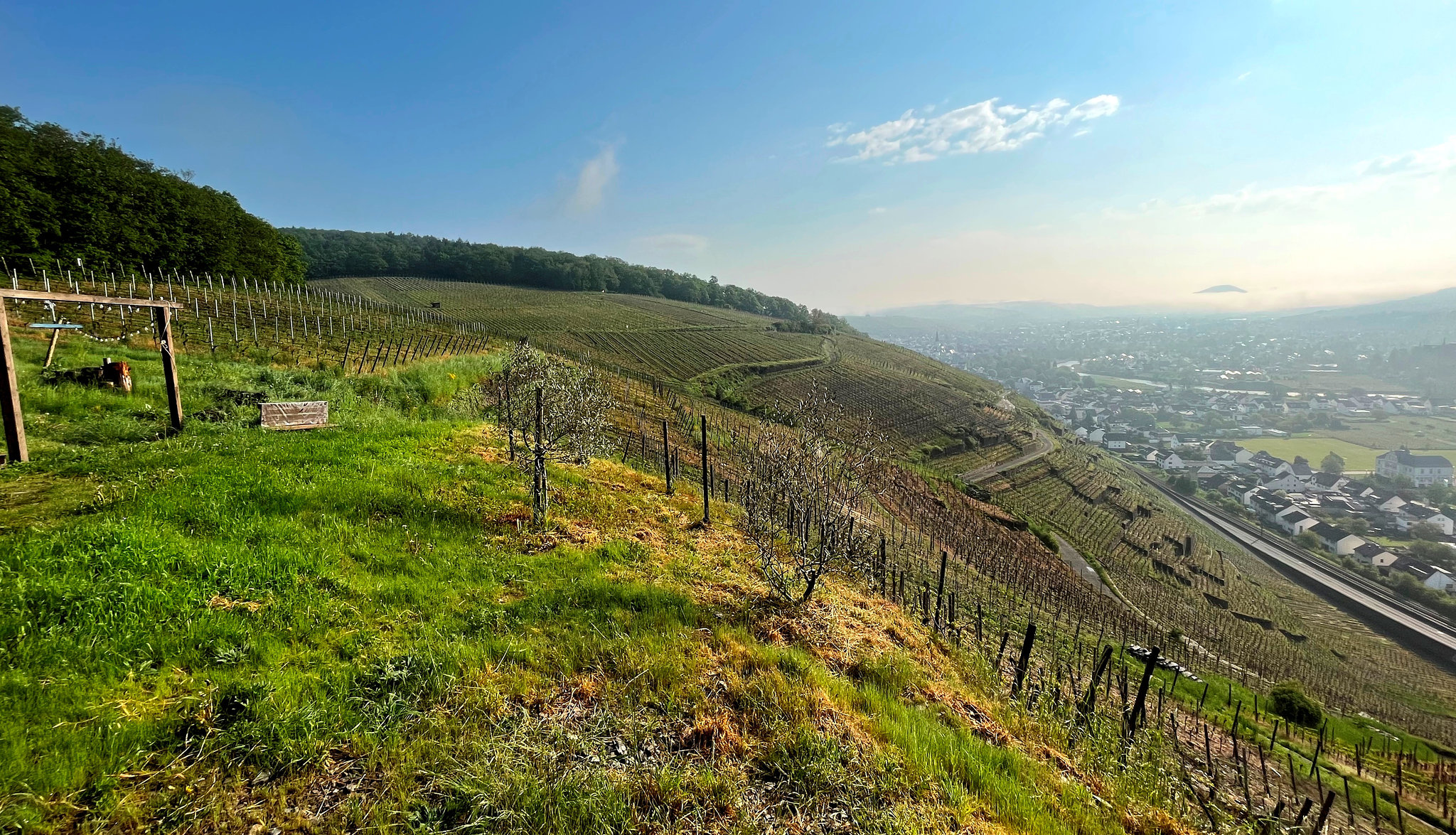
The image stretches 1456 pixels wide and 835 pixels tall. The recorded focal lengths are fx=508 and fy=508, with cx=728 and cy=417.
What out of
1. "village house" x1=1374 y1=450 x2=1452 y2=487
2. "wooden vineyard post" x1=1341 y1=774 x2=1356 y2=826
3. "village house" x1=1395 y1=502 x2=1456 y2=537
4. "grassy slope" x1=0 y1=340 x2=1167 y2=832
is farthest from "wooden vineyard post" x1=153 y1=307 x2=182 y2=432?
"village house" x1=1374 y1=450 x2=1452 y2=487

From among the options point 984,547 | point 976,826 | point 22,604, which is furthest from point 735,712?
point 984,547

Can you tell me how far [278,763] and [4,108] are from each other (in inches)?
3073

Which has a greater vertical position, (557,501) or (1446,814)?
(557,501)

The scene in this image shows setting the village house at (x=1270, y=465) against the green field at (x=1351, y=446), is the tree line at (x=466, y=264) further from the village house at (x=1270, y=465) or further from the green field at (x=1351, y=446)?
the green field at (x=1351, y=446)

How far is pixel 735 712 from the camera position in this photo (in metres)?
4.96

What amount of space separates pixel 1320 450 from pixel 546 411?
165577 millimetres

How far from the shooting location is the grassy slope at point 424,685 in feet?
11.2

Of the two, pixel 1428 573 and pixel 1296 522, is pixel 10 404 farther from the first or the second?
pixel 1296 522

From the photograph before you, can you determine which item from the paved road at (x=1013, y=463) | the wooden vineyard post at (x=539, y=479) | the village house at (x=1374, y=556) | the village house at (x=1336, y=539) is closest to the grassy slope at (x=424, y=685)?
the wooden vineyard post at (x=539, y=479)

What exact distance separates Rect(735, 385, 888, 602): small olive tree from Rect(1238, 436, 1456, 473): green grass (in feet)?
473

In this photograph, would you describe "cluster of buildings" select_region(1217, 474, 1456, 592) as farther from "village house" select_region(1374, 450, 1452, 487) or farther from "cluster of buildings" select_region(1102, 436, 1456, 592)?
"village house" select_region(1374, 450, 1452, 487)

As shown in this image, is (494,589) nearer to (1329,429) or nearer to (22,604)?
(22,604)

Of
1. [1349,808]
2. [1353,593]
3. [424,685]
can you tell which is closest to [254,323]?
[424,685]

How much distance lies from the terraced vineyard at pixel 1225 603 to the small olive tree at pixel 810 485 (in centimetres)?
4055
